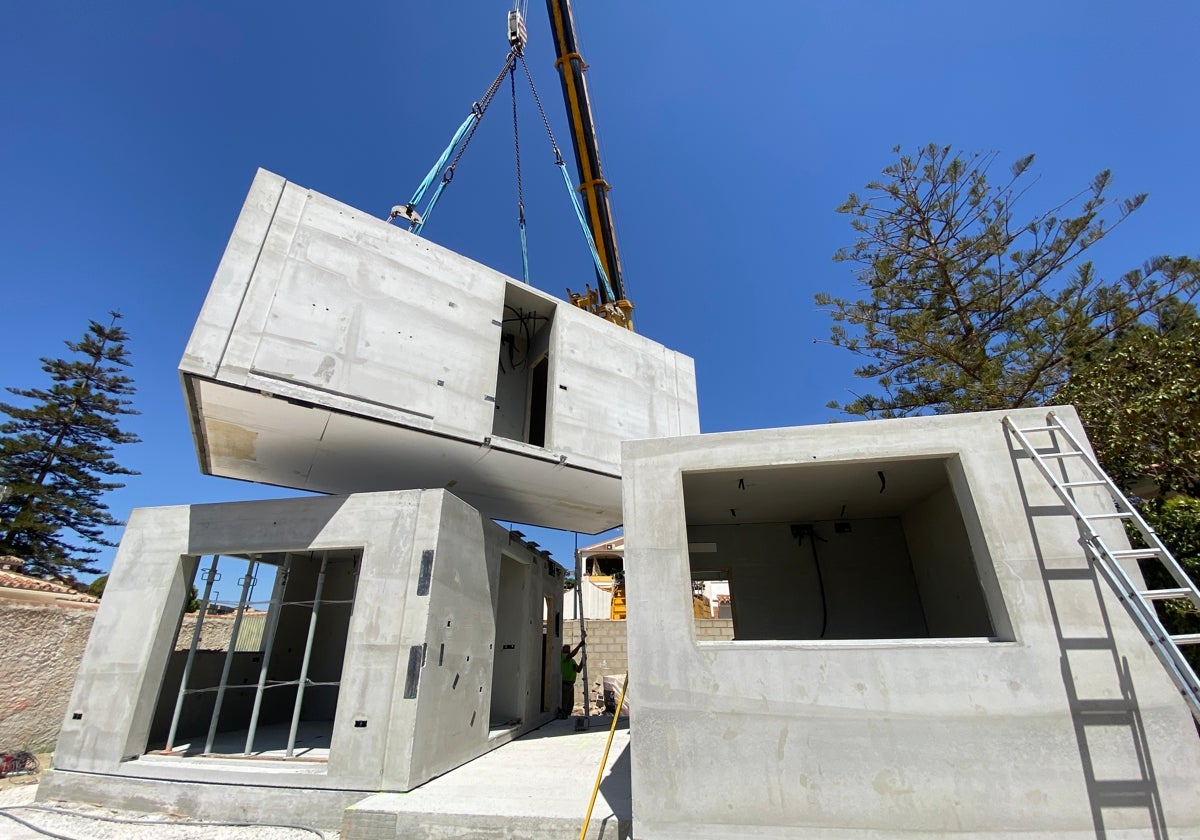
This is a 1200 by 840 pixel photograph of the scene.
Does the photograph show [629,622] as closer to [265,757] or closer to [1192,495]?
[265,757]

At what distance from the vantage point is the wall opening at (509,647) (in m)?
8.41

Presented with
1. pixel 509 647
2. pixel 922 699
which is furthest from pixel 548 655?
pixel 922 699

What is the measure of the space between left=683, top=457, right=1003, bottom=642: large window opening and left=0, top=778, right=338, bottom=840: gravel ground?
514cm

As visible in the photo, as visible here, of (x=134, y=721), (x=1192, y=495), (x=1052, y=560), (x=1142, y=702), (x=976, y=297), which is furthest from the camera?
(x=976, y=297)

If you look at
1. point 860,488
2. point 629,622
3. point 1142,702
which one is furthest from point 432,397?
point 1142,702

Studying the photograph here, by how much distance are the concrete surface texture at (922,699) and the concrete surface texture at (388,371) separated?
136 inches

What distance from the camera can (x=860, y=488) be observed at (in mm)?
5684

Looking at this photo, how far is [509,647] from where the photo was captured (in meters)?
8.57

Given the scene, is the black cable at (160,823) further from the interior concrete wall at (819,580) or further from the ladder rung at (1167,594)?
the ladder rung at (1167,594)

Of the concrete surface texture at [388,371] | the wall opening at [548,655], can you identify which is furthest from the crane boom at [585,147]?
the wall opening at [548,655]

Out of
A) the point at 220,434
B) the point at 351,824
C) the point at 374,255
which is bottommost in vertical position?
the point at 351,824

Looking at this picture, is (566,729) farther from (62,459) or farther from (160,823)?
(62,459)

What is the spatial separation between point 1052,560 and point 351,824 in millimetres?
5964

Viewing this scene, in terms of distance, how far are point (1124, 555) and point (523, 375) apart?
839 cm
